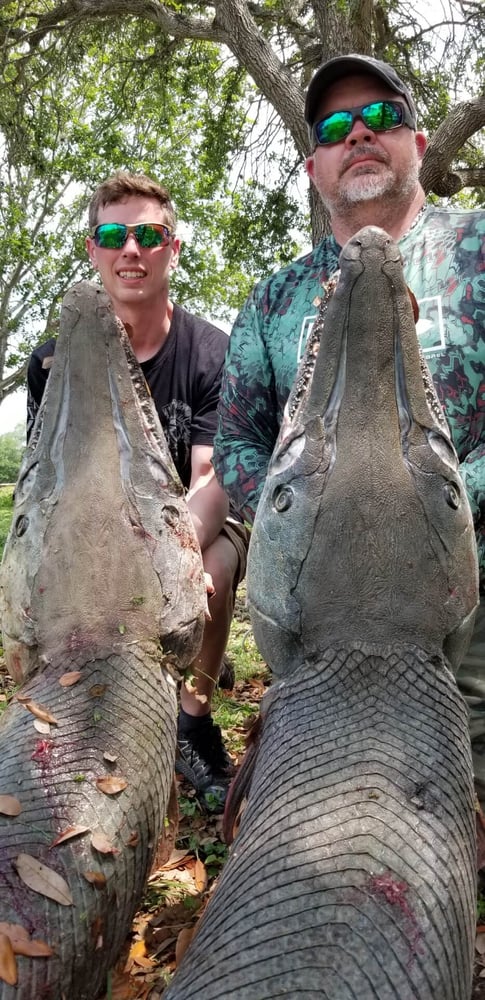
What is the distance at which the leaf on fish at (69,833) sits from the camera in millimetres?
1969

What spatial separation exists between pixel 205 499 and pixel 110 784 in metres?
2.55

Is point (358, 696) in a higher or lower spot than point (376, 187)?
lower

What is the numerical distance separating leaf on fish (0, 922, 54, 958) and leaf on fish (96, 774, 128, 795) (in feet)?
1.22

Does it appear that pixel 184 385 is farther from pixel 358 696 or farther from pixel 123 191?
pixel 358 696

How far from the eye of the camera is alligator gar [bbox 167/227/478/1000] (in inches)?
64.1

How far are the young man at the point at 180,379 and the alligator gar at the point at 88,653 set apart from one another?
5.88 ft

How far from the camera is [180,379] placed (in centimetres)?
491

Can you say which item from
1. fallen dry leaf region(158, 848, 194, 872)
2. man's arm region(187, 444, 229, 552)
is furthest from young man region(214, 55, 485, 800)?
fallen dry leaf region(158, 848, 194, 872)

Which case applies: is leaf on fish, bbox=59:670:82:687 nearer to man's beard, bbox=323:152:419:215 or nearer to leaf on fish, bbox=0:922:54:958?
leaf on fish, bbox=0:922:54:958

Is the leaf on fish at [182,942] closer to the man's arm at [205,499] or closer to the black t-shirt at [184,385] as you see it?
the man's arm at [205,499]

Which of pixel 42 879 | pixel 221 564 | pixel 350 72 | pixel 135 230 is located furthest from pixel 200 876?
pixel 350 72

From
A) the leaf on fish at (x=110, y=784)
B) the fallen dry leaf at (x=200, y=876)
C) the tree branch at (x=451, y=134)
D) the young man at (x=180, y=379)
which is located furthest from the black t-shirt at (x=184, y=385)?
the tree branch at (x=451, y=134)

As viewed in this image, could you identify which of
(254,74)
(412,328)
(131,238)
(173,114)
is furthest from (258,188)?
(412,328)

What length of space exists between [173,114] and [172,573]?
15.9 m
